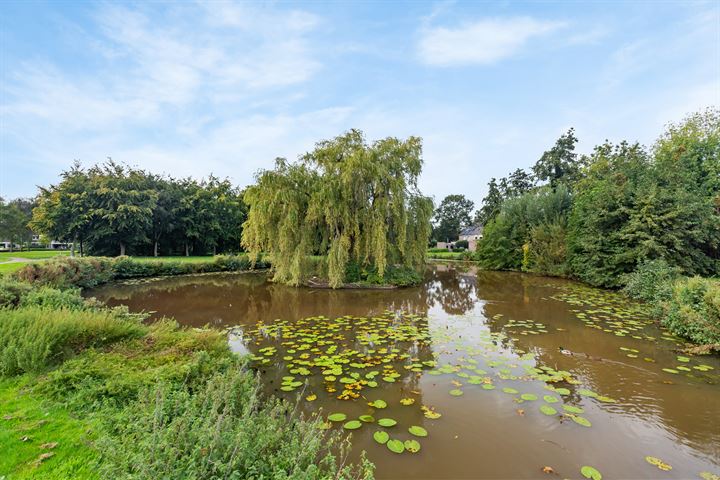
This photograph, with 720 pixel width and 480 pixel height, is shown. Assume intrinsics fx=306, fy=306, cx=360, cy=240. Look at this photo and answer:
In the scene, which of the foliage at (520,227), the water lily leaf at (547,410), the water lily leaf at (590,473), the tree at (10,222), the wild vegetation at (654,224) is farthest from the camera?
the tree at (10,222)

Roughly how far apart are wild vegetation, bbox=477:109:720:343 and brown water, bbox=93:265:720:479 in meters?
1.13

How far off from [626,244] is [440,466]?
1423 cm

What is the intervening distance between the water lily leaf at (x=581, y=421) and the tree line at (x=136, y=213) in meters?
28.9

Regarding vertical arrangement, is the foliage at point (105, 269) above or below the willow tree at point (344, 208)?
below

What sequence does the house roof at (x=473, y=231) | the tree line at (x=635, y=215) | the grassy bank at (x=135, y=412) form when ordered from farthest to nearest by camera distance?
1. the house roof at (x=473, y=231)
2. the tree line at (x=635, y=215)
3. the grassy bank at (x=135, y=412)

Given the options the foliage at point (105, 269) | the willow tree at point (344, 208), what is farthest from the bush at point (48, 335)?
the willow tree at point (344, 208)

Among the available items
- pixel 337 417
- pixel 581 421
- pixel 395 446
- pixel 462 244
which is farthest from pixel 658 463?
pixel 462 244

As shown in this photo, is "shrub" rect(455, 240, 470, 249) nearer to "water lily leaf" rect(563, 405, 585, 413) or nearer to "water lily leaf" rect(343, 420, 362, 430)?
"water lily leaf" rect(563, 405, 585, 413)

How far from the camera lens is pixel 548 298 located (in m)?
11.4

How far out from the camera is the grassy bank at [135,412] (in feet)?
6.31

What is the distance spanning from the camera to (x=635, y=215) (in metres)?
12.3

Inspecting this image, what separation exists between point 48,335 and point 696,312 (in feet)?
36.2

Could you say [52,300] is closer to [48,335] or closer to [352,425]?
[48,335]

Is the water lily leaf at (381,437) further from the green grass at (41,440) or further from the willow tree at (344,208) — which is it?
the willow tree at (344,208)
